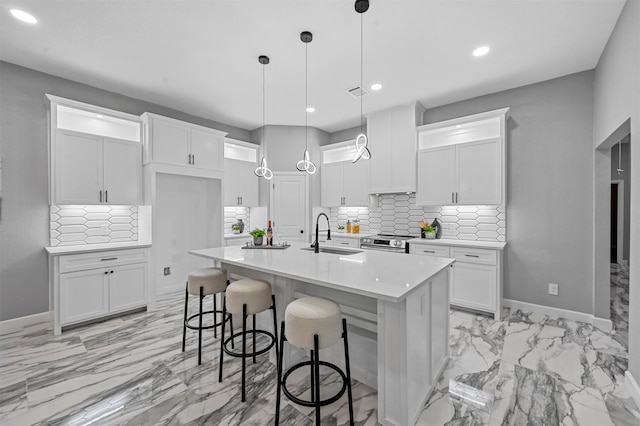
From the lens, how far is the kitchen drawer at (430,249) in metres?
3.68

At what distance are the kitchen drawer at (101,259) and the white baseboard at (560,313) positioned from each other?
4872 millimetres

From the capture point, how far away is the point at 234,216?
539 cm

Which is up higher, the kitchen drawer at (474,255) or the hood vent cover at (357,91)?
the hood vent cover at (357,91)

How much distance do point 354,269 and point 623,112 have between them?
2.62 meters

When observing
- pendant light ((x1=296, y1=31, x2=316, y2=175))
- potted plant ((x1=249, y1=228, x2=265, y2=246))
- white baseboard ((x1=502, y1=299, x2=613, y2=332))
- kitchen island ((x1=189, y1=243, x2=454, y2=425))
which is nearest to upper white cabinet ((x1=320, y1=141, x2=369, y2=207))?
pendant light ((x1=296, y1=31, x2=316, y2=175))

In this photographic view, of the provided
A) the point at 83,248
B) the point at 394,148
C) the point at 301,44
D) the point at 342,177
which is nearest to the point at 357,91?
the point at 394,148

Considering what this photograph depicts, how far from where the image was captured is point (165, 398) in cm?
198

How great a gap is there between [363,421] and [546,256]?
3214mm

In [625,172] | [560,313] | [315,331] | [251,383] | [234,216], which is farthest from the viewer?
[625,172]

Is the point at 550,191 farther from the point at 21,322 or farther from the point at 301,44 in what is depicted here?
the point at 21,322

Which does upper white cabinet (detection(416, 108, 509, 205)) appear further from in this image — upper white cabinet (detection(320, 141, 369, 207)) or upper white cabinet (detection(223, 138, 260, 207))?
upper white cabinet (detection(223, 138, 260, 207))

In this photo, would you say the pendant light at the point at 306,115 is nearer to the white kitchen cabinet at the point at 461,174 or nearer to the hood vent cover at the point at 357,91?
the hood vent cover at the point at 357,91

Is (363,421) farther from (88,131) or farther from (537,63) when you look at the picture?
(88,131)

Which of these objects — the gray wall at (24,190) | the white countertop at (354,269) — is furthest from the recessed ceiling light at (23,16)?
the white countertop at (354,269)
